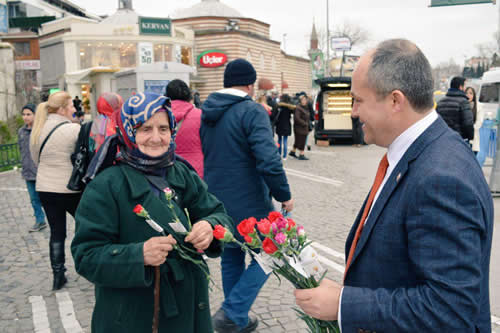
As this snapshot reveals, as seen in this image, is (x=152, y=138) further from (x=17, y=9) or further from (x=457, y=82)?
(x=17, y=9)

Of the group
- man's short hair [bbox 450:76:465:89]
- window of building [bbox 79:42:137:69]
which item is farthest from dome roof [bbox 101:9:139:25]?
man's short hair [bbox 450:76:465:89]

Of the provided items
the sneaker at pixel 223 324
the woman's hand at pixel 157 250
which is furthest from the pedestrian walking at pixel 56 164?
the woman's hand at pixel 157 250

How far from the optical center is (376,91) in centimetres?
152

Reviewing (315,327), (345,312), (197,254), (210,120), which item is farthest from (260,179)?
(345,312)

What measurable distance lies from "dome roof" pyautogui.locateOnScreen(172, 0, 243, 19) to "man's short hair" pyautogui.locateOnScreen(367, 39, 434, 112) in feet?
157

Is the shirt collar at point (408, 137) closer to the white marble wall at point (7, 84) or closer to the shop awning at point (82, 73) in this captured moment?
the white marble wall at point (7, 84)

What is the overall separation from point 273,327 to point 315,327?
90.1 inches

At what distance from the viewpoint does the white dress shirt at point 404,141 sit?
151cm

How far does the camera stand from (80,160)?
412 cm

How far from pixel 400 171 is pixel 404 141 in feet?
0.41

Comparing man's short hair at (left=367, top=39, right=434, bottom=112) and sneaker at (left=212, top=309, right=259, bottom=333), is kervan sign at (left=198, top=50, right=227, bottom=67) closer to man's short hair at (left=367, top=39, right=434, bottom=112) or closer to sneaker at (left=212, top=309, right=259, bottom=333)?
sneaker at (left=212, top=309, right=259, bottom=333)

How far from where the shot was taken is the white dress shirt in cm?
151

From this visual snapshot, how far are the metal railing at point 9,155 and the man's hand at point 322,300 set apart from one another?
490 inches

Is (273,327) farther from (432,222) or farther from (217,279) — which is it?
(432,222)
